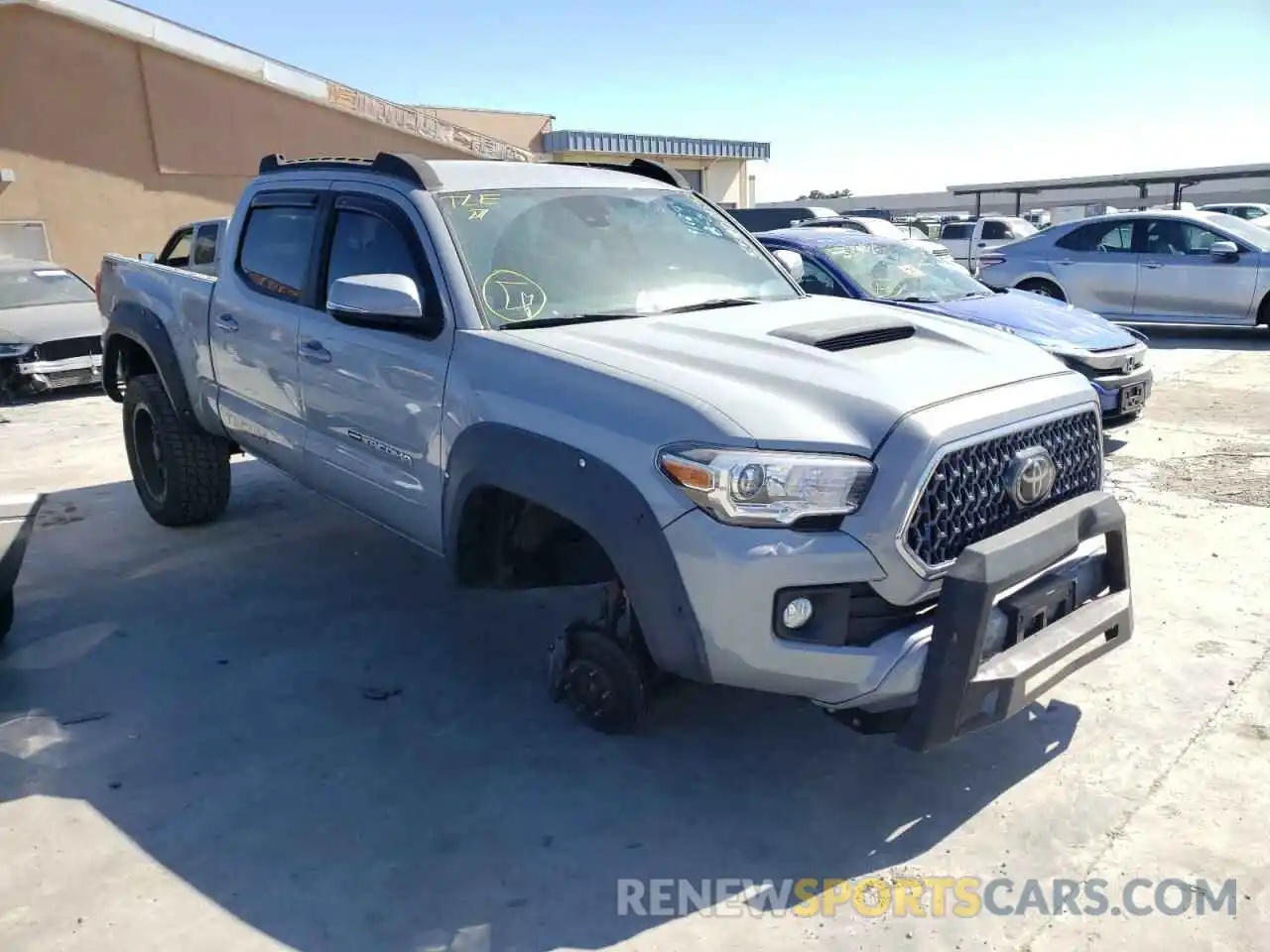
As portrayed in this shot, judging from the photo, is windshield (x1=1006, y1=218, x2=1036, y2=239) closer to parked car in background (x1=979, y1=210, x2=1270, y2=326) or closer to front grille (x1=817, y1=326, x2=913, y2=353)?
parked car in background (x1=979, y1=210, x2=1270, y2=326)

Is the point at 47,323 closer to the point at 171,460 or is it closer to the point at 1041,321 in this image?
the point at 171,460

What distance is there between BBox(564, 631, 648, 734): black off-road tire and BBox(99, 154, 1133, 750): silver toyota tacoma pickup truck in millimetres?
13

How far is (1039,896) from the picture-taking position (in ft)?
8.70

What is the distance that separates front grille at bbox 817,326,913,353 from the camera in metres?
3.19

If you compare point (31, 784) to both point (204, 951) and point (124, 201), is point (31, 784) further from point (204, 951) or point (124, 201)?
point (124, 201)

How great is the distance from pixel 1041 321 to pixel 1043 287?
19.6ft

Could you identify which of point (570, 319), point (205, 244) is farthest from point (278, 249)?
point (205, 244)

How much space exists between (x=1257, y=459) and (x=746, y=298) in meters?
4.71

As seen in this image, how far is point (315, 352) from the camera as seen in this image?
4.14 meters

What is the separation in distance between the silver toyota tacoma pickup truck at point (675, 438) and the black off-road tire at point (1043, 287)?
9361mm

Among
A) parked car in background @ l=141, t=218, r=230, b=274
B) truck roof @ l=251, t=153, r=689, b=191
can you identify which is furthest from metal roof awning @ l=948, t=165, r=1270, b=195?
truck roof @ l=251, t=153, r=689, b=191

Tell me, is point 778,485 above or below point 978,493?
above

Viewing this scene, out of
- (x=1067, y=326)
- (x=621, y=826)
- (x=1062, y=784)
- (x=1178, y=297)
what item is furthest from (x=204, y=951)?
(x=1178, y=297)

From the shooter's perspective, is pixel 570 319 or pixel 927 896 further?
pixel 570 319
